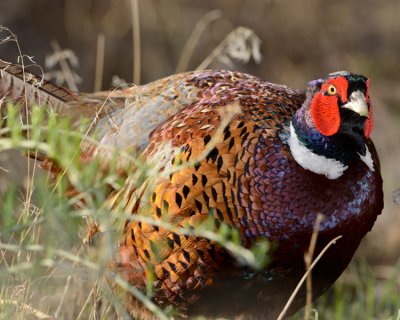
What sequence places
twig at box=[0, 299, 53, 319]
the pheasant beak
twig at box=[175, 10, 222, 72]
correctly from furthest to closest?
twig at box=[175, 10, 222, 72], the pheasant beak, twig at box=[0, 299, 53, 319]

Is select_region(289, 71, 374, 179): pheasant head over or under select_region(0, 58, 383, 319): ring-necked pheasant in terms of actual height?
over

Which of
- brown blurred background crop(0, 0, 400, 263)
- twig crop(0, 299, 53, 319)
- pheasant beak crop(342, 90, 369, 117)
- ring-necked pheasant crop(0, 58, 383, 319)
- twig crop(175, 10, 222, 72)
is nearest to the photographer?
twig crop(0, 299, 53, 319)

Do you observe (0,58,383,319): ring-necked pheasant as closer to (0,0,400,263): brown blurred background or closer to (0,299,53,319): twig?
(0,299,53,319): twig

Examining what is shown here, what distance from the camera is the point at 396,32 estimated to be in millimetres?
8180

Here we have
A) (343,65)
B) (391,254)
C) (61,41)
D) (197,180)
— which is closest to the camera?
(197,180)

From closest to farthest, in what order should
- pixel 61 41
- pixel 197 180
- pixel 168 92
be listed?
1. pixel 197 180
2. pixel 168 92
3. pixel 61 41

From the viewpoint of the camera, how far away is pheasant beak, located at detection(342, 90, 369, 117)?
311cm

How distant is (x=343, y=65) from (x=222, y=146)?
16.2 ft

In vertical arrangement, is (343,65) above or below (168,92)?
below

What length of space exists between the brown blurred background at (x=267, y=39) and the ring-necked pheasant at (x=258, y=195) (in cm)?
335

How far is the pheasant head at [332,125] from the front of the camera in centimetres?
318

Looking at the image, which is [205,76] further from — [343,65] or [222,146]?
[343,65]

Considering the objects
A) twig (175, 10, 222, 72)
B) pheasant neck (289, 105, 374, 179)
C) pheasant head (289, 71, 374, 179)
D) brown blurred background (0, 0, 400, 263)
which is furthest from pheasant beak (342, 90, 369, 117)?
twig (175, 10, 222, 72)

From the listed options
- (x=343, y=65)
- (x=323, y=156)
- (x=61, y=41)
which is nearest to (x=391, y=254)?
(x=343, y=65)
